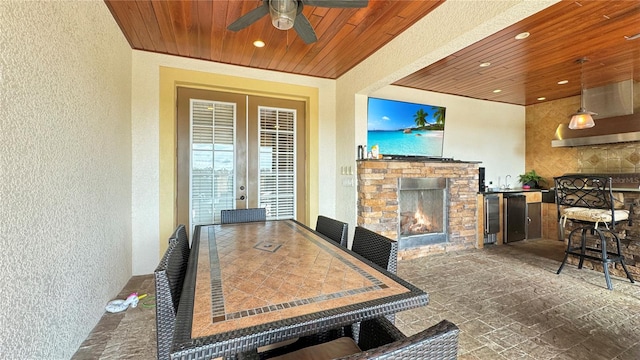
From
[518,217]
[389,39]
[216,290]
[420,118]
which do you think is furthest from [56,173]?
[518,217]

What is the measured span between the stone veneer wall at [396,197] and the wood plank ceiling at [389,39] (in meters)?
1.36

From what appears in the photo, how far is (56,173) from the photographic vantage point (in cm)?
163

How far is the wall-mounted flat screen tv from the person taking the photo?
405cm

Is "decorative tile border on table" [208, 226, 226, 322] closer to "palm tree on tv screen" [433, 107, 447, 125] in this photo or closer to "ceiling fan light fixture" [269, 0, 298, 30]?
"ceiling fan light fixture" [269, 0, 298, 30]

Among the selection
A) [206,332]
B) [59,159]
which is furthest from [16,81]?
[206,332]

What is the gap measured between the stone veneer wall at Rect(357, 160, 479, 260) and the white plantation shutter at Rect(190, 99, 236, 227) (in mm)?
1814

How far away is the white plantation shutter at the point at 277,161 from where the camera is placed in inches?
150

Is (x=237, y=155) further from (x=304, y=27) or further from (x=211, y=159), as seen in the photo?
(x=304, y=27)

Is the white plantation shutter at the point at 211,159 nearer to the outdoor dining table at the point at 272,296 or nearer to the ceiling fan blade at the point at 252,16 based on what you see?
the ceiling fan blade at the point at 252,16

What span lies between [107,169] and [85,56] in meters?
0.93

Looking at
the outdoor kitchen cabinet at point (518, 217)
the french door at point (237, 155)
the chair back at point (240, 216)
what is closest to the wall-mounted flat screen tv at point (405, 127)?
the french door at point (237, 155)

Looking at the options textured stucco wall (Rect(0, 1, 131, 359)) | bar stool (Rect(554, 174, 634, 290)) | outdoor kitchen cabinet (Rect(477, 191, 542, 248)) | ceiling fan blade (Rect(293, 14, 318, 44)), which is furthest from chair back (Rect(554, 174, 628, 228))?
textured stucco wall (Rect(0, 1, 131, 359))

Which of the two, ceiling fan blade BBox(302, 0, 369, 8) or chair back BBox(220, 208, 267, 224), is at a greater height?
ceiling fan blade BBox(302, 0, 369, 8)

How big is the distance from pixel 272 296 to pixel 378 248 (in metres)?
0.78
